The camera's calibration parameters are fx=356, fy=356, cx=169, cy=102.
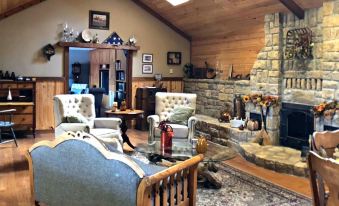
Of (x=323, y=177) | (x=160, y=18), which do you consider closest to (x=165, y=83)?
(x=160, y=18)

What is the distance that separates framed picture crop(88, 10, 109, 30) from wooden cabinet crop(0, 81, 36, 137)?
1.93 metres

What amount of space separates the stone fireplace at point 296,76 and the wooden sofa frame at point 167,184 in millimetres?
3067

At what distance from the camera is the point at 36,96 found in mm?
7555

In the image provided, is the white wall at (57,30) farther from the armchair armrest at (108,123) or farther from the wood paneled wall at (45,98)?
the armchair armrest at (108,123)

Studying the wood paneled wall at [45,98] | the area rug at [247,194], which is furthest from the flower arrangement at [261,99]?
the wood paneled wall at [45,98]

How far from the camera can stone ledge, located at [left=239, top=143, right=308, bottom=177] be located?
190 inches

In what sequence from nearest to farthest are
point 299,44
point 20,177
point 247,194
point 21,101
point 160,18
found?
1. point 247,194
2. point 20,177
3. point 299,44
4. point 21,101
5. point 160,18

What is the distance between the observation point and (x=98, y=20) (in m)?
8.09

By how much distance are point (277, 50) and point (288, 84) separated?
1.99ft

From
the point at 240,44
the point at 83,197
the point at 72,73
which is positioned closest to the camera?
the point at 83,197

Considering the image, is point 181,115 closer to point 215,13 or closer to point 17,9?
point 215,13

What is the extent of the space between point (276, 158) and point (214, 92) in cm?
312

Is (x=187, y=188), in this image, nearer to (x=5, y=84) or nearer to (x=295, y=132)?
(x=295, y=132)

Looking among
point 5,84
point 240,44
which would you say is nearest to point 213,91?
point 240,44
